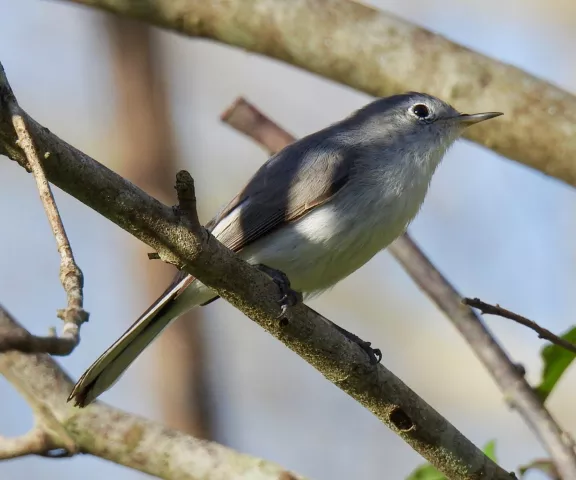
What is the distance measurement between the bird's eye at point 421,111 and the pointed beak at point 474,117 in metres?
0.18

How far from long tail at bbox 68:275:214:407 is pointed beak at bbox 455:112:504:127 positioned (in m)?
1.13

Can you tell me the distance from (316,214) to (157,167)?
1.79m

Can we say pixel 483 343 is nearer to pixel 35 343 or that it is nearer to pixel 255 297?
pixel 255 297

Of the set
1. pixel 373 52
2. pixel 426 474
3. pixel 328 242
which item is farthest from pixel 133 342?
pixel 373 52

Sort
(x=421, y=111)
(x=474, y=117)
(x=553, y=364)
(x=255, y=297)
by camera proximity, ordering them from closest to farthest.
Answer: (x=255, y=297)
(x=553, y=364)
(x=474, y=117)
(x=421, y=111)

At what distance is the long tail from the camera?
245cm

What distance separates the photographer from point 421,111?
355 centimetres

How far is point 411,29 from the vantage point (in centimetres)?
329

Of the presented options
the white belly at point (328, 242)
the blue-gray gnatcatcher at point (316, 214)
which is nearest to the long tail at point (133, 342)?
the blue-gray gnatcatcher at point (316, 214)

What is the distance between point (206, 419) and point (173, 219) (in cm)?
237

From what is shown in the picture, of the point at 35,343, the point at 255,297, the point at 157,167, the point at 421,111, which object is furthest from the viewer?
the point at 157,167

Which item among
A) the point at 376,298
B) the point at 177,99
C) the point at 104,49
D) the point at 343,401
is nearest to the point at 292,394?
the point at 343,401

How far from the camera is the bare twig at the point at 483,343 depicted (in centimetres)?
203

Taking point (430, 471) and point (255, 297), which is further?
point (430, 471)
